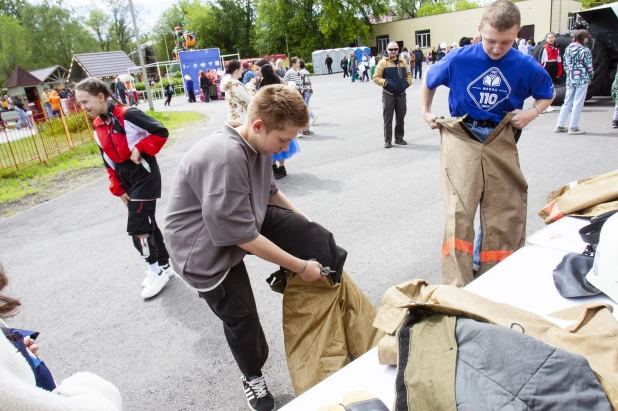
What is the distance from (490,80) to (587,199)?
3.43 ft

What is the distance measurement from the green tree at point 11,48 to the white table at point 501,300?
2475 inches

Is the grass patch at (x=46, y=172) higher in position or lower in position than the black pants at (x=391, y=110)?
lower

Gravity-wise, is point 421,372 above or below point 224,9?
below

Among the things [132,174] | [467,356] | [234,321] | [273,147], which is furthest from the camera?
[132,174]

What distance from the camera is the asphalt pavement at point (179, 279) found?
290cm

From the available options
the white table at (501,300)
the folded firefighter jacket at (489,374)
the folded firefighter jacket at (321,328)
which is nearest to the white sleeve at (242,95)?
the folded firefighter jacket at (321,328)

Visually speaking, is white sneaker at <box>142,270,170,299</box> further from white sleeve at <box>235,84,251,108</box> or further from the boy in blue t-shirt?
white sleeve at <box>235,84,251,108</box>

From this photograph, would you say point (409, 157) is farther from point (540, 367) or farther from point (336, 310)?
point (540, 367)

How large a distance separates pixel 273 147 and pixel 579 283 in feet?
5.48

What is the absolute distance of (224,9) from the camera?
59750 millimetres

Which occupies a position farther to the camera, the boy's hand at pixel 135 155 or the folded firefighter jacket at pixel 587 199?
the boy's hand at pixel 135 155

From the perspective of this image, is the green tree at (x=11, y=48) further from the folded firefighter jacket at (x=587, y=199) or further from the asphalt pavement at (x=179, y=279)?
the folded firefighter jacket at (x=587, y=199)

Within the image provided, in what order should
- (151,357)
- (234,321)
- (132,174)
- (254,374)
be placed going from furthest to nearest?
(132,174) → (151,357) → (254,374) → (234,321)

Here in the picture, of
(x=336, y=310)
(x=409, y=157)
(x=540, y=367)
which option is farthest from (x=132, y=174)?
(x=409, y=157)
